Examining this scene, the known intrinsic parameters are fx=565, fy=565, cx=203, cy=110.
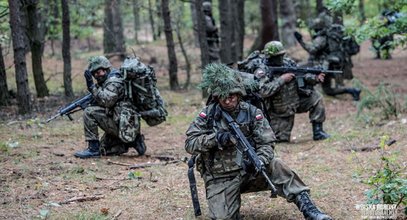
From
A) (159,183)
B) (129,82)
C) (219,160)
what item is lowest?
(159,183)

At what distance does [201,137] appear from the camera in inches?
208

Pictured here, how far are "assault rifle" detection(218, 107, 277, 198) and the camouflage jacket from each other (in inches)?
4.3

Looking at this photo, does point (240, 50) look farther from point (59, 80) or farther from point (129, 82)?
point (129, 82)

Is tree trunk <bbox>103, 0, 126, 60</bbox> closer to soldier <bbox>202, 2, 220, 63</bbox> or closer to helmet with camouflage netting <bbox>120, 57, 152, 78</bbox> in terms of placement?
soldier <bbox>202, 2, 220, 63</bbox>

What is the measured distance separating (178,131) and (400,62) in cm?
1274

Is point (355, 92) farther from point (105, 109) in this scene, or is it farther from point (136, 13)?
point (136, 13)

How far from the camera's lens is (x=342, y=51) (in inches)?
546

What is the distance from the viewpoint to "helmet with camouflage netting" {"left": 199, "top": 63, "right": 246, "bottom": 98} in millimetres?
5234

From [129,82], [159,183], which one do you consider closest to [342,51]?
[129,82]

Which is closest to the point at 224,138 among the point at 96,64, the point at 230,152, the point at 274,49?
the point at 230,152

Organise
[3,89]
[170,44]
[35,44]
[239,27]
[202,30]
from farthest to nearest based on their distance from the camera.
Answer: [239,27] → [170,44] → [202,30] → [35,44] → [3,89]

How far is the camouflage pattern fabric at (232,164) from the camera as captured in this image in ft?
17.4

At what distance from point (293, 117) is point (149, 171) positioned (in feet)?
10.3

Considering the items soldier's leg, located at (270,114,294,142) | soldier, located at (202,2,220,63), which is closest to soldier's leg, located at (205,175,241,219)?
soldier's leg, located at (270,114,294,142)
